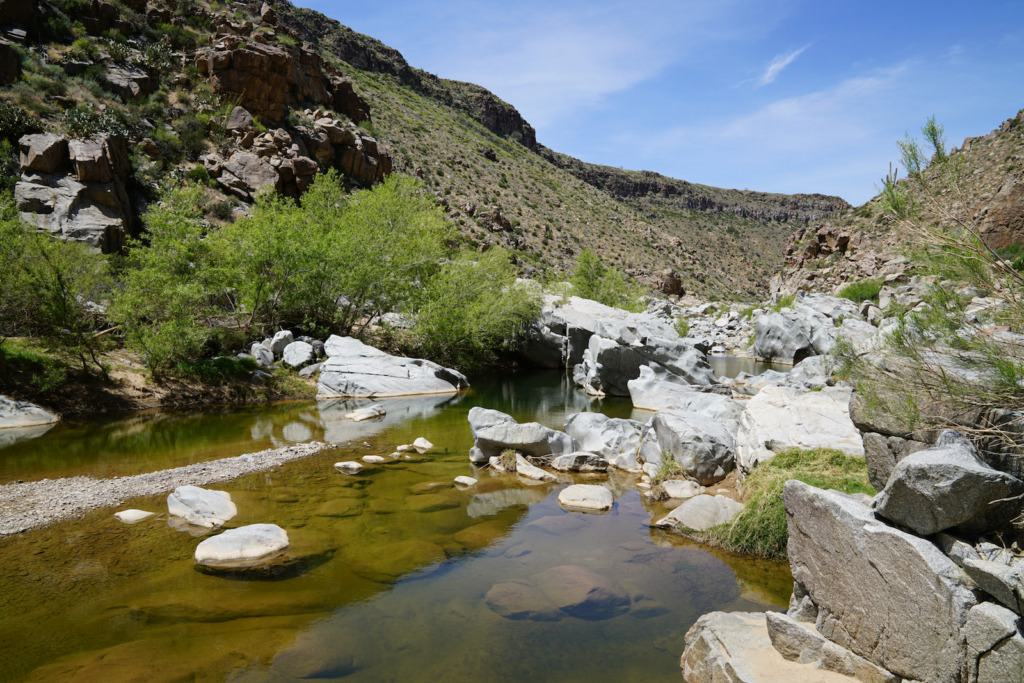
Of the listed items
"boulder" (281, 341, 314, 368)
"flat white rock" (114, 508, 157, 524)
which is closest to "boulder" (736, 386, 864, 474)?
"flat white rock" (114, 508, 157, 524)

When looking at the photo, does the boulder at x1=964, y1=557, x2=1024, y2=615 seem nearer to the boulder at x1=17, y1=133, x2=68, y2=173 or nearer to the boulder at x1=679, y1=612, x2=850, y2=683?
the boulder at x1=679, y1=612, x2=850, y2=683

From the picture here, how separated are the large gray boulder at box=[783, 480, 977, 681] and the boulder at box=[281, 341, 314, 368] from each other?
74.9ft

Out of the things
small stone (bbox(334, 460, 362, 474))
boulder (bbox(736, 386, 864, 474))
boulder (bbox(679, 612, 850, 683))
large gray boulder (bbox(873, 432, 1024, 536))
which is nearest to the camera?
large gray boulder (bbox(873, 432, 1024, 536))

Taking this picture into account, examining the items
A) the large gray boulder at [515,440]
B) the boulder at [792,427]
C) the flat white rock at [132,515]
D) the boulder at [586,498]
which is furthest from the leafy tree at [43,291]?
the boulder at [792,427]

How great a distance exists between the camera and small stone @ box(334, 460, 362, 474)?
12406 mm

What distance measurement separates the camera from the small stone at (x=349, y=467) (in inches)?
488

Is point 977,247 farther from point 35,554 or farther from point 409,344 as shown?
point 409,344

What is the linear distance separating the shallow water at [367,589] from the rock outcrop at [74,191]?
854 inches

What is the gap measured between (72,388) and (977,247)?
22723 millimetres

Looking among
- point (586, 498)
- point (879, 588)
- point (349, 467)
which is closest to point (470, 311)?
point (349, 467)

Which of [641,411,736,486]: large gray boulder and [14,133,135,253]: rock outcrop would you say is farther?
[14,133,135,253]: rock outcrop

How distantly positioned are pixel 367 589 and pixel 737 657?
14.9 feet

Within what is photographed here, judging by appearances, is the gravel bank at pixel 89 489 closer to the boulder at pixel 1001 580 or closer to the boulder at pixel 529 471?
the boulder at pixel 529 471

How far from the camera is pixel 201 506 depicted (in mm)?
9312
